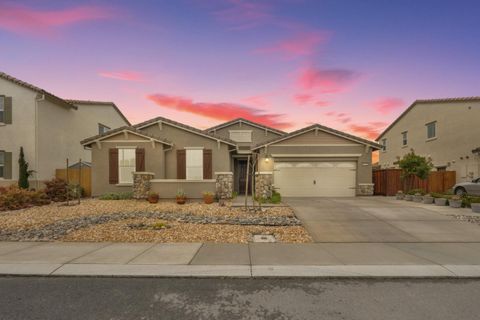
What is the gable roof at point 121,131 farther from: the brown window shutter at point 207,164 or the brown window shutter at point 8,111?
the brown window shutter at point 8,111

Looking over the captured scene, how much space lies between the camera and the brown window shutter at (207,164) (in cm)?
1491

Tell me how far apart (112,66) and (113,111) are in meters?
11.5

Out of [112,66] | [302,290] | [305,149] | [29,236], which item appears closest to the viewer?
[302,290]

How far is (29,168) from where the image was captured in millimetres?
15266

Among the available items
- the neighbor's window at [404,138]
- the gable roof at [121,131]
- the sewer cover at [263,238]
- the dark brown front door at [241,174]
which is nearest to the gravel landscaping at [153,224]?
the sewer cover at [263,238]

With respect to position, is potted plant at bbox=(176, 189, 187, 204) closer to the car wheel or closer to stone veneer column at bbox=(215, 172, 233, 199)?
stone veneer column at bbox=(215, 172, 233, 199)

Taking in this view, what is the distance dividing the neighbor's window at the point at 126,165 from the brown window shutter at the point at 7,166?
7.16 metres

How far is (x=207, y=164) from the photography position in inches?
594

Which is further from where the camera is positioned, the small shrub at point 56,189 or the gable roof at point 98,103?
the gable roof at point 98,103

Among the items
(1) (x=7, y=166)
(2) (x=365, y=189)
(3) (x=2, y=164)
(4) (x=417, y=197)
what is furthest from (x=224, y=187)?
(3) (x=2, y=164)

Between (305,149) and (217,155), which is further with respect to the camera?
(305,149)

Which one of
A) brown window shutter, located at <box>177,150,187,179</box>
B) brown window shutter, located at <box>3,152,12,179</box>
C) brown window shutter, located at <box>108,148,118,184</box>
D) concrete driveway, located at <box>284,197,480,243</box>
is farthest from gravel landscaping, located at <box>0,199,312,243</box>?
brown window shutter, located at <box>3,152,12,179</box>

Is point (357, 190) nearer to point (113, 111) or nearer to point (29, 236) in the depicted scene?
point (29, 236)

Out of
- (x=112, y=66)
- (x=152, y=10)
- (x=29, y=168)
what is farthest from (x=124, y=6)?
(x=29, y=168)
